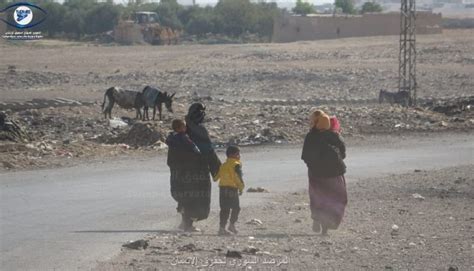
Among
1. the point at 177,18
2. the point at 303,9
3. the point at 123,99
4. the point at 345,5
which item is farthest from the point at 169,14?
the point at 123,99

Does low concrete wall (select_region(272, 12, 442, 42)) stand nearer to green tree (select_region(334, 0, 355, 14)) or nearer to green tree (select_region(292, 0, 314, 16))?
green tree (select_region(292, 0, 314, 16))

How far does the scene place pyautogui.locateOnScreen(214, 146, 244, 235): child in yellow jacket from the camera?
41.9ft

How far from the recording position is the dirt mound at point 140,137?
81.9 feet

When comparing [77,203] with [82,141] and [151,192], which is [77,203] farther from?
[82,141]

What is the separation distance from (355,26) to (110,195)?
214ft

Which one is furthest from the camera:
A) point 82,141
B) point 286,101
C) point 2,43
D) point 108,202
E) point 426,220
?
point 2,43

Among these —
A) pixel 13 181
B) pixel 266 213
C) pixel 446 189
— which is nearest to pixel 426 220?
pixel 266 213

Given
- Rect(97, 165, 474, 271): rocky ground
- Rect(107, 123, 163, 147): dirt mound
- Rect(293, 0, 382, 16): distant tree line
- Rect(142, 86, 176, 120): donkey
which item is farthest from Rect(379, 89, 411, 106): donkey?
Rect(293, 0, 382, 16): distant tree line

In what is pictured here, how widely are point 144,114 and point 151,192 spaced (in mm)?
14227

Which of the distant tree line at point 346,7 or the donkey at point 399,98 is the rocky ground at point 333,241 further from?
the distant tree line at point 346,7

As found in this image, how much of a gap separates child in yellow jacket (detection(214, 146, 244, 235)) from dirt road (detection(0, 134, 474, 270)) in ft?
2.83

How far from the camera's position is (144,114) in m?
31.1

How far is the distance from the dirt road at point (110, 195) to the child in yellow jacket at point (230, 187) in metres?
0.86

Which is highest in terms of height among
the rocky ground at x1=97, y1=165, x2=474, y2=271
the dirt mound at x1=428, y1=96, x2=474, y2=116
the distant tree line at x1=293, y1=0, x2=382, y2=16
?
the rocky ground at x1=97, y1=165, x2=474, y2=271
